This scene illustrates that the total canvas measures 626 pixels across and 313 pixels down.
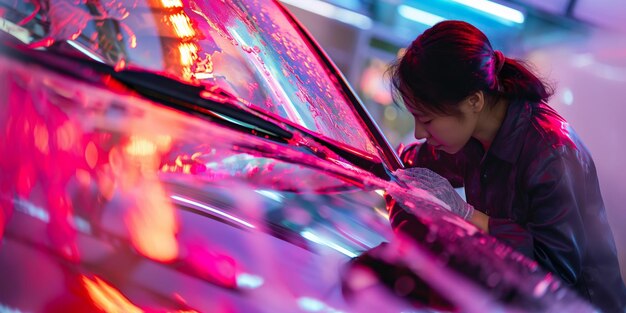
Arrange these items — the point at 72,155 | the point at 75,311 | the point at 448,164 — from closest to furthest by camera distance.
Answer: the point at 75,311
the point at 72,155
the point at 448,164

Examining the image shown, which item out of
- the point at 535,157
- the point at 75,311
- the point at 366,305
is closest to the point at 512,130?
the point at 535,157

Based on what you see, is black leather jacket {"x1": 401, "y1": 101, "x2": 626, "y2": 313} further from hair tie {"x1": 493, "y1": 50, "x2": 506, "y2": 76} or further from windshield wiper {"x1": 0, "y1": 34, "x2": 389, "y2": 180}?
windshield wiper {"x1": 0, "y1": 34, "x2": 389, "y2": 180}

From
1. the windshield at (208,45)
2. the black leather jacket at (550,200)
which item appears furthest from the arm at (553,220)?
the windshield at (208,45)

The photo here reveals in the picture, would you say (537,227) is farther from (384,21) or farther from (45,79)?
(384,21)

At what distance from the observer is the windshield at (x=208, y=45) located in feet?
2.47

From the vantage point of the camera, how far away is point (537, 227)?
3.41 feet

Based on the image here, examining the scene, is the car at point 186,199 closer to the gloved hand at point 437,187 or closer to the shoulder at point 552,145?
the gloved hand at point 437,187

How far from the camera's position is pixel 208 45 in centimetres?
88

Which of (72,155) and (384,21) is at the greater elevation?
(72,155)

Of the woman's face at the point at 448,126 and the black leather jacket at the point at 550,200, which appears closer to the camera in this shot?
the black leather jacket at the point at 550,200

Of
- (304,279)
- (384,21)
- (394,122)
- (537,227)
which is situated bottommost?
(394,122)

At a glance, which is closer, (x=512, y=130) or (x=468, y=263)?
(x=468, y=263)

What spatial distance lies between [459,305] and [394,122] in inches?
→ 168

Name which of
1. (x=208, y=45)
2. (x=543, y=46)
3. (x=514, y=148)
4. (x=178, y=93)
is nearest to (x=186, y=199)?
(x=178, y=93)
